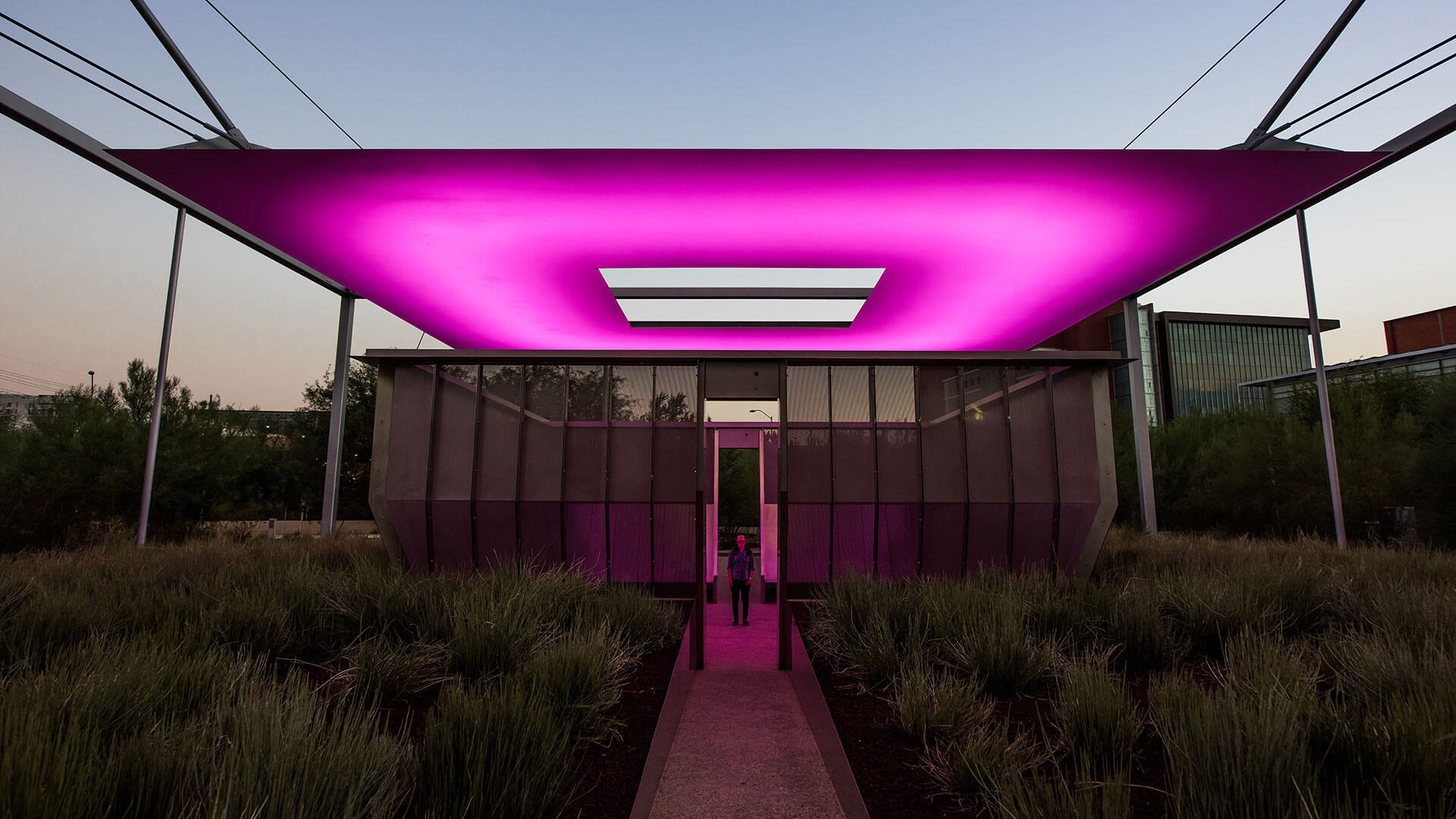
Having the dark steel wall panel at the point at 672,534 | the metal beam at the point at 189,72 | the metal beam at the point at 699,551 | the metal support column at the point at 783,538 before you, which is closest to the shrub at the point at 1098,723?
the metal support column at the point at 783,538

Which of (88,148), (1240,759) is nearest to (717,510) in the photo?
(88,148)

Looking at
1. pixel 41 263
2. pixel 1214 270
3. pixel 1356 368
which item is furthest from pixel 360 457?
pixel 1356 368

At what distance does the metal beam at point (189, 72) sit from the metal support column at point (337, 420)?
706cm

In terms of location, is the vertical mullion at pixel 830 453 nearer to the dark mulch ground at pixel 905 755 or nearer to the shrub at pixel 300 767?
the dark mulch ground at pixel 905 755

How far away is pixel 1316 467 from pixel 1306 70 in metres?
13.2

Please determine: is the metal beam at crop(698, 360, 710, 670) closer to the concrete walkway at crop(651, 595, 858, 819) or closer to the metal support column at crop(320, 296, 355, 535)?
the concrete walkway at crop(651, 595, 858, 819)

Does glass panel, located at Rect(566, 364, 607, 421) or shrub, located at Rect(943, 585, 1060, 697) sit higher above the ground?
glass panel, located at Rect(566, 364, 607, 421)

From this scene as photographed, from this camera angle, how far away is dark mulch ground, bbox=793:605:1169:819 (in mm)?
3779

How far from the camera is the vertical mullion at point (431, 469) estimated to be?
9766mm

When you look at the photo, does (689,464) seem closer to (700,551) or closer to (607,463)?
(607,463)

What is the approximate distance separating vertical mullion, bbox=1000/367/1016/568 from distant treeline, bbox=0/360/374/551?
57.9 feet

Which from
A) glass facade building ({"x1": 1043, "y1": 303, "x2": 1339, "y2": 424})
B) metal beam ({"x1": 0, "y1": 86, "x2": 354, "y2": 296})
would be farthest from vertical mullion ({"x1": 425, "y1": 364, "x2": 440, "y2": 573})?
glass facade building ({"x1": 1043, "y1": 303, "x2": 1339, "y2": 424})

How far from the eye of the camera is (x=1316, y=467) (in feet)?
57.1

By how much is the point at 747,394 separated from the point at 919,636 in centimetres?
398
